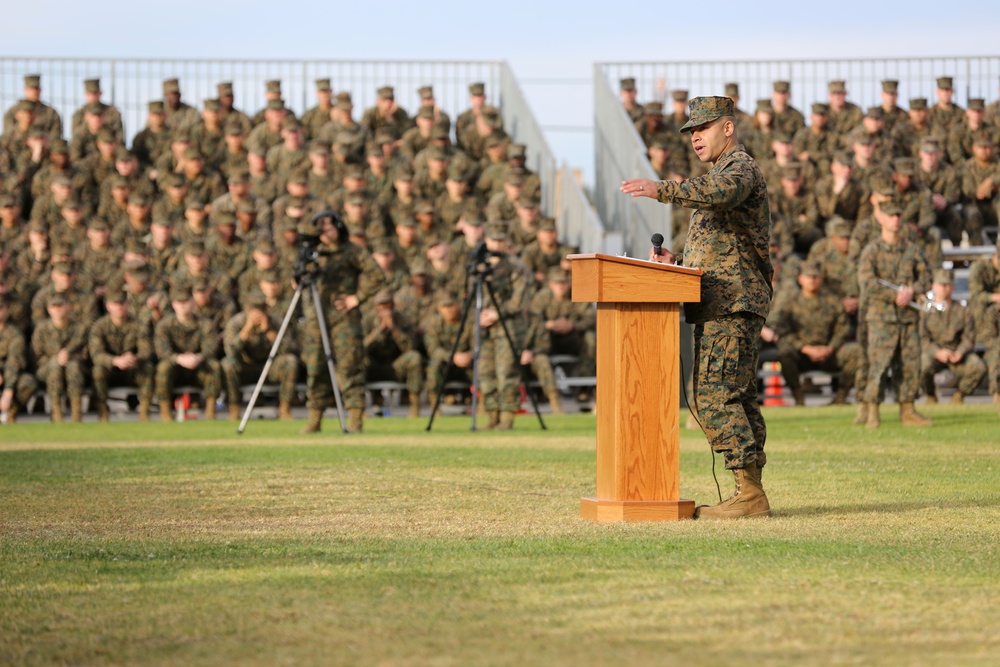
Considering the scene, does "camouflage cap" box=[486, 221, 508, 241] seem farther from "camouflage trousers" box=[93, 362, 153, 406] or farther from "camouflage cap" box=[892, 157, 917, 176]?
"camouflage cap" box=[892, 157, 917, 176]

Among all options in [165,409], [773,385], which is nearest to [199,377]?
[165,409]

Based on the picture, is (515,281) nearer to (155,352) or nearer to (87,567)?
(155,352)

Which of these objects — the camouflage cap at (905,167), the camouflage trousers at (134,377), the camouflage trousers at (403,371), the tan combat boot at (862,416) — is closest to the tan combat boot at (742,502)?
the tan combat boot at (862,416)

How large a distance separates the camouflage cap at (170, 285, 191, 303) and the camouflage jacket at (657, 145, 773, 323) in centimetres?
1344

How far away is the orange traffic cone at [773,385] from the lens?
21.9 metres

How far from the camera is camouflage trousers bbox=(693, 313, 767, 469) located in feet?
26.4

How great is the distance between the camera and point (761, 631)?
5.10 meters

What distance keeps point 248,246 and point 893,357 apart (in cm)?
948

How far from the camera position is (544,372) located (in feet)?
67.6

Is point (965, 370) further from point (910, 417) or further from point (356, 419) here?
point (356, 419)

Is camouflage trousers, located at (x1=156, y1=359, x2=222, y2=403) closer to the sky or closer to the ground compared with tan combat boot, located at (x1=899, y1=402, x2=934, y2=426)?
closer to the sky

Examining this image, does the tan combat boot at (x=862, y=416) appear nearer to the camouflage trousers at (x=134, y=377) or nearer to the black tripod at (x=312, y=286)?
the black tripod at (x=312, y=286)

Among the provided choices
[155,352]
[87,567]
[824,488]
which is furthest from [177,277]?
[87,567]

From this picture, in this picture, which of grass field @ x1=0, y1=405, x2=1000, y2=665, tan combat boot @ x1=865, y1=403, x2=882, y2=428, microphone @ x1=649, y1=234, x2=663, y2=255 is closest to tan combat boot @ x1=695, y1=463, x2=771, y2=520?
grass field @ x1=0, y1=405, x2=1000, y2=665
